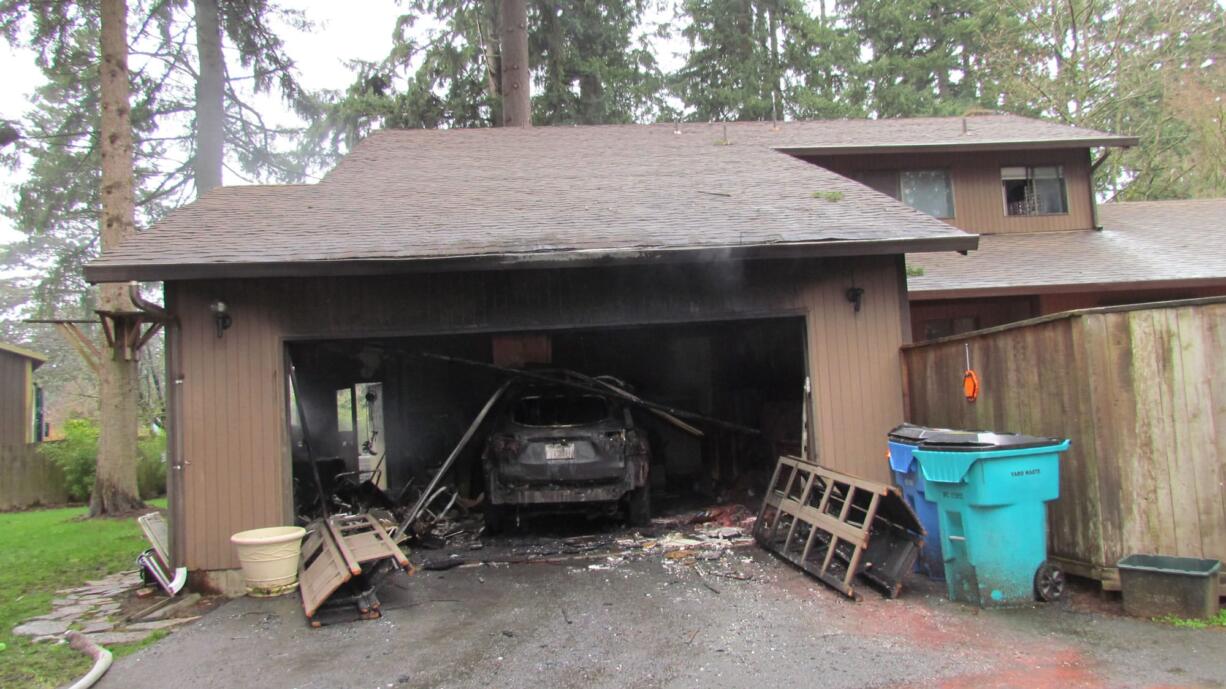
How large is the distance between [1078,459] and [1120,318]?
3.25ft

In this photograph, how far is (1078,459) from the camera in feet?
16.3

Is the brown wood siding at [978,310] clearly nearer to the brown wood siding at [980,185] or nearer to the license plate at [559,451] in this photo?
the brown wood siding at [980,185]

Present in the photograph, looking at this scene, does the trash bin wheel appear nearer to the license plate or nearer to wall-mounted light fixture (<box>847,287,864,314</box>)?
wall-mounted light fixture (<box>847,287,864,314</box>)

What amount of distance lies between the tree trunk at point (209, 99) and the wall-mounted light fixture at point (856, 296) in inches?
561

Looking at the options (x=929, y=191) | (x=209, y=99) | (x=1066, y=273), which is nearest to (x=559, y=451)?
(x=1066, y=273)

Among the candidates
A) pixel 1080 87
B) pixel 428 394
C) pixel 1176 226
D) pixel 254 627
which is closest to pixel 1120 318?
pixel 254 627

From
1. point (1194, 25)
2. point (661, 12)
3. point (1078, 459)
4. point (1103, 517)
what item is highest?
point (661, 12)

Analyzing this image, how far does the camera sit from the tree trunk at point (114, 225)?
11305 millimetres

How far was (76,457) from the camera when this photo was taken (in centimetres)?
1391

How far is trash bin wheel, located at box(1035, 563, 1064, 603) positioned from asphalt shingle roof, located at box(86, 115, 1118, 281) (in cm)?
297

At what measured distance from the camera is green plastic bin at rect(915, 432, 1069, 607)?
15.2ft

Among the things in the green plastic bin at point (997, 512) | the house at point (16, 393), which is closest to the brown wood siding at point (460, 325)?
the green plastic bin at point (997, 512)

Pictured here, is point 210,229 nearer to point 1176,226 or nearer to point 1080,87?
point 1176,226

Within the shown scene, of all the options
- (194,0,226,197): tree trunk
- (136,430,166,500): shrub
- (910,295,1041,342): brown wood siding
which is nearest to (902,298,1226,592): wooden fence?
(910,295,1041,342): brown wood siding
